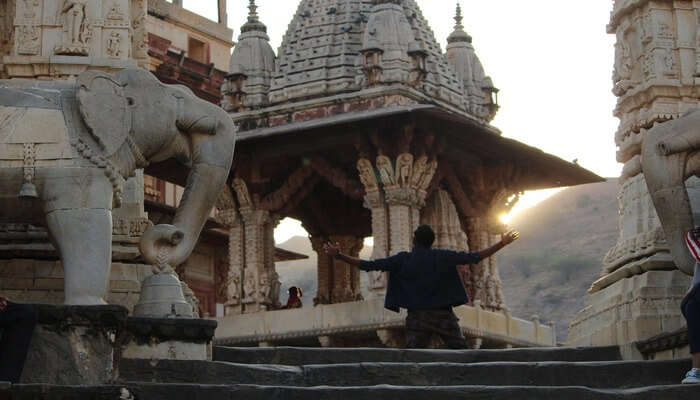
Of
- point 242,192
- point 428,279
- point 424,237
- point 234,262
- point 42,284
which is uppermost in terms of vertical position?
point 242,192

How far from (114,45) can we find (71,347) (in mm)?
3529

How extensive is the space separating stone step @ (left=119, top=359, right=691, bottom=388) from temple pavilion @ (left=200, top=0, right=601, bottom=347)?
14.1m

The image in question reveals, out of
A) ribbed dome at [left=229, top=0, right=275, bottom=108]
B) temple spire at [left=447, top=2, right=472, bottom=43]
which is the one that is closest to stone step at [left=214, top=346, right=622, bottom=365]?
ribbed dome at [left=229, top=0, right=275, bottom=108]

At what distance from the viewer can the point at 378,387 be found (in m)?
8.02

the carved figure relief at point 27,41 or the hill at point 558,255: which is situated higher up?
the hill at point 558,255

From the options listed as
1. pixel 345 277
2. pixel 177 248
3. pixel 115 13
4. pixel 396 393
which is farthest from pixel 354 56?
pixel 396 393

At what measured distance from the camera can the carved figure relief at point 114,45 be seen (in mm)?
10773

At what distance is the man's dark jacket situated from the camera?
423 inches

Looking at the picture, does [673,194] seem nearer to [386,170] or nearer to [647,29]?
[647,29]

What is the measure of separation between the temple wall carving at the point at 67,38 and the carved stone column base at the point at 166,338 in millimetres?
2626

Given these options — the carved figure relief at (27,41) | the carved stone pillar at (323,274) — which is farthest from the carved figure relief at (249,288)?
the carved figure relief at (27,41)

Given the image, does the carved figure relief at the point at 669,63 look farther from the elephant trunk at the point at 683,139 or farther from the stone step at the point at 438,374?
the stone step at the point at 438,374

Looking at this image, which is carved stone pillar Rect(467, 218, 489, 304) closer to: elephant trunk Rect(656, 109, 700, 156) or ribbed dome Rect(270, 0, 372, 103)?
ribbed dome Rect(270, 0, 372, 103)

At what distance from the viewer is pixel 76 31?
35.0ft
